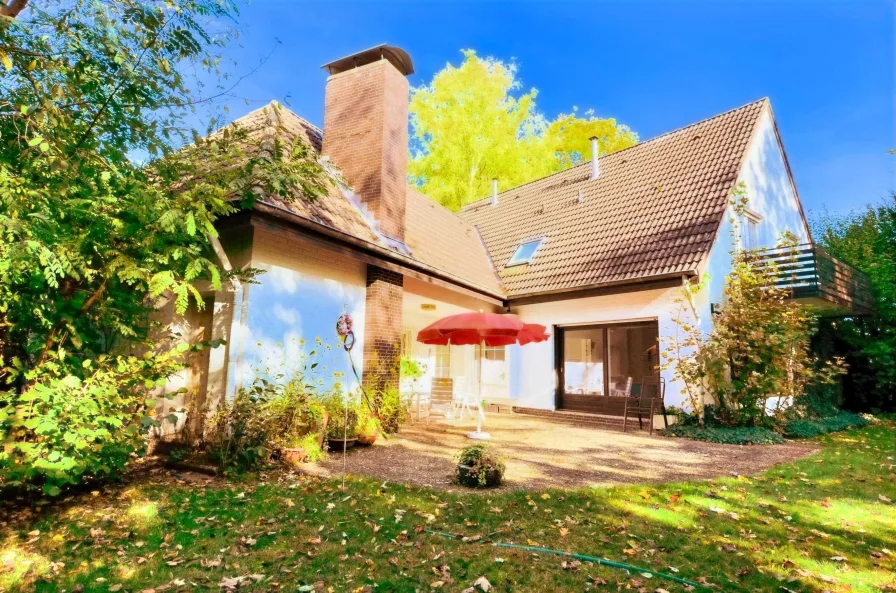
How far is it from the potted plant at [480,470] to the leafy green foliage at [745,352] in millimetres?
6222

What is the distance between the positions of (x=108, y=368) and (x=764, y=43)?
1315cm

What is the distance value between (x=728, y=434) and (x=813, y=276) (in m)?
4.62

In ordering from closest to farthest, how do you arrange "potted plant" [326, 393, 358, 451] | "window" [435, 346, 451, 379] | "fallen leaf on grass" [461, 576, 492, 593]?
"fallen leaf on grass" [461, 576, 492, 593] → "potted plant" [326, 393, 358, 451] → "window" [435, 346, 451, 379]

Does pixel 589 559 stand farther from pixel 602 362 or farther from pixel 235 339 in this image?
pixel 602 362

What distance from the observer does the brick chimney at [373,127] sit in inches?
402

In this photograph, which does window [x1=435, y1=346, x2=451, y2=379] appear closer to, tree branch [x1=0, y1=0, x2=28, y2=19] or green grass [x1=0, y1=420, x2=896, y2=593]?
green grass [x1=0, y1=420, x2=896, y2=593]

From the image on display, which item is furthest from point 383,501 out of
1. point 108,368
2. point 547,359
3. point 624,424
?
Result: point 547,359

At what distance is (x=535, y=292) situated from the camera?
12961mm

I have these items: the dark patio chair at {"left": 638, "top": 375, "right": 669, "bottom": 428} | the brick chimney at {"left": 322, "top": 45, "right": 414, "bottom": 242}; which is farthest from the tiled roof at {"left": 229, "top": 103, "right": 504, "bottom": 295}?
the dark patio chair at {"left": 638, "top": 375, "right": 669, "bottom": 428}

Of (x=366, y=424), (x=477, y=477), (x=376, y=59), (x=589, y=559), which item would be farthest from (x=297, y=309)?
(x=376, y=59)

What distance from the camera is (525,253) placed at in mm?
14781

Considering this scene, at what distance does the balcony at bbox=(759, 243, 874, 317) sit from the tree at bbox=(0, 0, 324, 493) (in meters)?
11.3

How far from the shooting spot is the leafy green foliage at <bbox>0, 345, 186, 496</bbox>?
391 cm

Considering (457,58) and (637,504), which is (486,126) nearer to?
(457,58)
